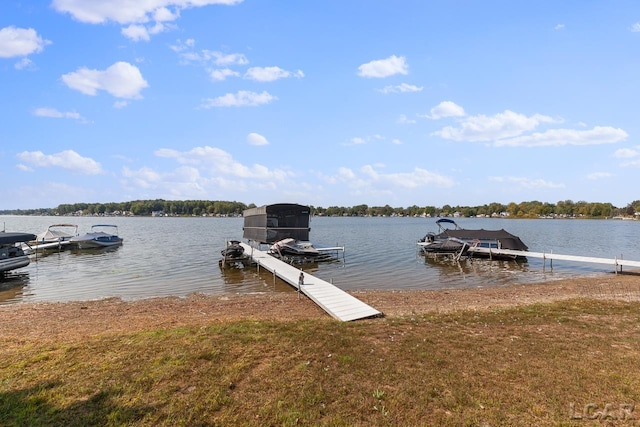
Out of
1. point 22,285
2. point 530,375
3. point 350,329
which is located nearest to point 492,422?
point 530,375

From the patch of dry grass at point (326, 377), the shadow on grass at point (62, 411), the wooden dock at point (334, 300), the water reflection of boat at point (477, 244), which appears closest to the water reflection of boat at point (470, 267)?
the water reflection of boat at point (477, 244)

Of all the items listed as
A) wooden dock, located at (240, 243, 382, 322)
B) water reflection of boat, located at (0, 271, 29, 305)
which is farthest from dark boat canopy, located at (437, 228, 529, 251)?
water reflection of boat, located at (0, 271, 29, 305)

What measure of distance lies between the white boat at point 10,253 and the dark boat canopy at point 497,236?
39.6 meters

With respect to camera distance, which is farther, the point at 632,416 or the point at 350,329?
the point at 350,329

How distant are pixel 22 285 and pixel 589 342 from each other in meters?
28.5

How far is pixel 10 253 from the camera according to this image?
24859mm

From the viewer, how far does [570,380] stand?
627cm

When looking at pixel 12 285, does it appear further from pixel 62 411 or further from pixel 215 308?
pixel 62 411

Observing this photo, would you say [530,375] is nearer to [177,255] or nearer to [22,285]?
[22,285]

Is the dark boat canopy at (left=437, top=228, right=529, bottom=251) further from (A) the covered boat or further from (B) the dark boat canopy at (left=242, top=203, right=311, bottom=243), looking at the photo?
(B) the dark boat canopy at (left=242, top=203, right=311, bottom=243)

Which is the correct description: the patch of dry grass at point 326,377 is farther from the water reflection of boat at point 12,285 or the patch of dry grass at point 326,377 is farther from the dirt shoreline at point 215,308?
the water reflection of boat at point 12,285

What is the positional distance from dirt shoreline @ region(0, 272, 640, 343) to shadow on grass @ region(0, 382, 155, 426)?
4.22 m

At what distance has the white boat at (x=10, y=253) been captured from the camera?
23594 mm

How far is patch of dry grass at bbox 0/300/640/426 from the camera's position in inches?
206
